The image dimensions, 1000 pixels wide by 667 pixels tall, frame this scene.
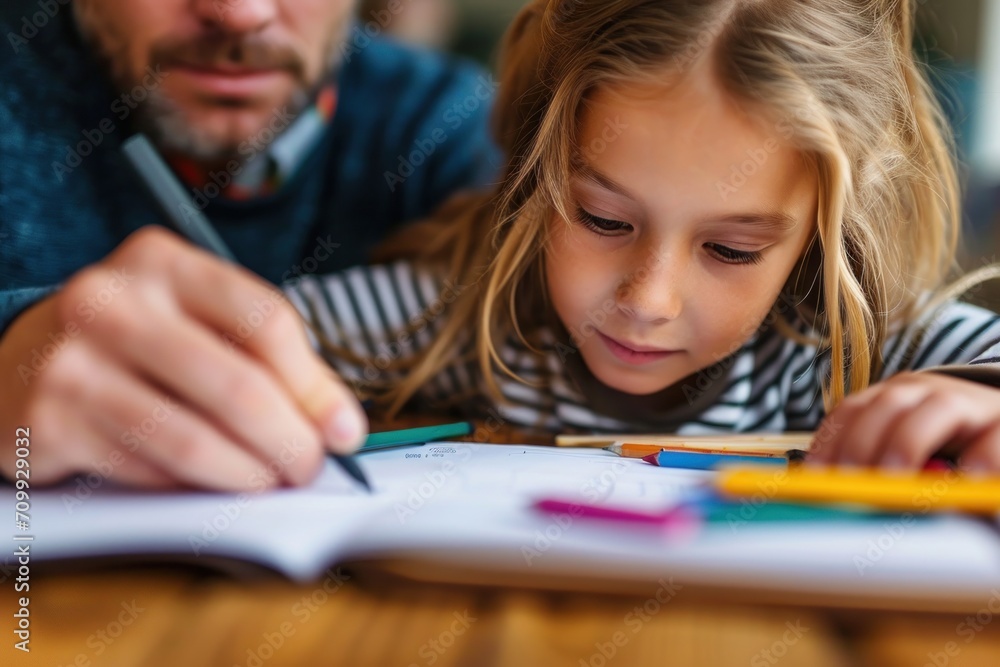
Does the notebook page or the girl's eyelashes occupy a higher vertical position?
the notebook page

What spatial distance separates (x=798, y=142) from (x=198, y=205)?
26.9 inches

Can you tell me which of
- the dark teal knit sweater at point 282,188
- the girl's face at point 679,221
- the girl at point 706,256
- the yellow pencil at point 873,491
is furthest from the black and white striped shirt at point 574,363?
the yellow pencil at point 873,491

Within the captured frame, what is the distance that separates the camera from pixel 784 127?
24.0 inches

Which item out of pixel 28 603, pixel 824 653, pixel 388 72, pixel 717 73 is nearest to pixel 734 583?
pixel 824 653

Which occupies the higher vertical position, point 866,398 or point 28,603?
point 28,603

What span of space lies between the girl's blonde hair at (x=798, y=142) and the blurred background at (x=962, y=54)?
0.12m

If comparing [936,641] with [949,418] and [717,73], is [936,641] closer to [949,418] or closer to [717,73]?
[949,418]

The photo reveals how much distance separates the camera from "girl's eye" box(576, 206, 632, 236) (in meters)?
0.65

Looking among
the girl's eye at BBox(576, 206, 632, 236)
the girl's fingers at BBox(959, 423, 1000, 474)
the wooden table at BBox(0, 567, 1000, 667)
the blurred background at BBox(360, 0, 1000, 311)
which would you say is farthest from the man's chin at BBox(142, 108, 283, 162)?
the girl's fingers at BBox(959, 423, 1000, 474)

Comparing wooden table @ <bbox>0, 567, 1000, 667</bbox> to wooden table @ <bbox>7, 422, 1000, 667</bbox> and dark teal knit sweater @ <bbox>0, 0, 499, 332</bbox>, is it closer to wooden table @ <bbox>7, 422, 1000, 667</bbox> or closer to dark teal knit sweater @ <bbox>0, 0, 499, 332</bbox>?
wooden table @ <bbox>7, 422, 1000, 667</bbox>

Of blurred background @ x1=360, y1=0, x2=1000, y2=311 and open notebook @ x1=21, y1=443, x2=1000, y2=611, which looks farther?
blurred background @ x1=360, y1=0, x2=1000, y2=311

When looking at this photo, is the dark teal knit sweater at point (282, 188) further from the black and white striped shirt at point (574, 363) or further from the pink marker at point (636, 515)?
the pink marker at point (636, 515)

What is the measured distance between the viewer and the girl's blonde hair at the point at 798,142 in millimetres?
627

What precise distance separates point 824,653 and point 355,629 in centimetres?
18
